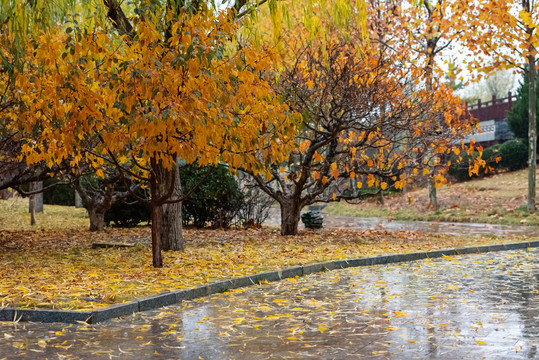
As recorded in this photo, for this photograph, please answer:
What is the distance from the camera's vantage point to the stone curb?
271 inches

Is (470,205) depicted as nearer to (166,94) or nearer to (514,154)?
(514,154)

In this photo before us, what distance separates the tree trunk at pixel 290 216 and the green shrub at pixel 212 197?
2262 millimetres

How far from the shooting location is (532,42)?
22.0m

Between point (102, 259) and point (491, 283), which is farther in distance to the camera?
point (102, 259)

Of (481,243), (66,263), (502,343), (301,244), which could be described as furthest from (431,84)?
(502,343)

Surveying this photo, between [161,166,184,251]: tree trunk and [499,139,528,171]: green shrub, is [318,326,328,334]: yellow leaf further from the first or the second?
[499,139,528,171]: green shrub

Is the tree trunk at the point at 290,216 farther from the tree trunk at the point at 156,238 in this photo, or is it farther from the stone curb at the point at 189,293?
the tree trunk at the point at 156,238

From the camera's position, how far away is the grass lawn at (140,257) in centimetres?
805

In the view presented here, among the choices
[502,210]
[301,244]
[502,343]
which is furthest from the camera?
[502,210]

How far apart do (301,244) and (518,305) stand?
24.0ft

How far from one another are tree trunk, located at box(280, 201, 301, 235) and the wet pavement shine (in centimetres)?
752

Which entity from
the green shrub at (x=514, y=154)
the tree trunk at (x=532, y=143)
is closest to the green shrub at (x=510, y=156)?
the green shrub at (x=514, y=154)

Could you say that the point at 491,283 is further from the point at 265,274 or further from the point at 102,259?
the point at 102,259

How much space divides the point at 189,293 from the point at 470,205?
822 inches
